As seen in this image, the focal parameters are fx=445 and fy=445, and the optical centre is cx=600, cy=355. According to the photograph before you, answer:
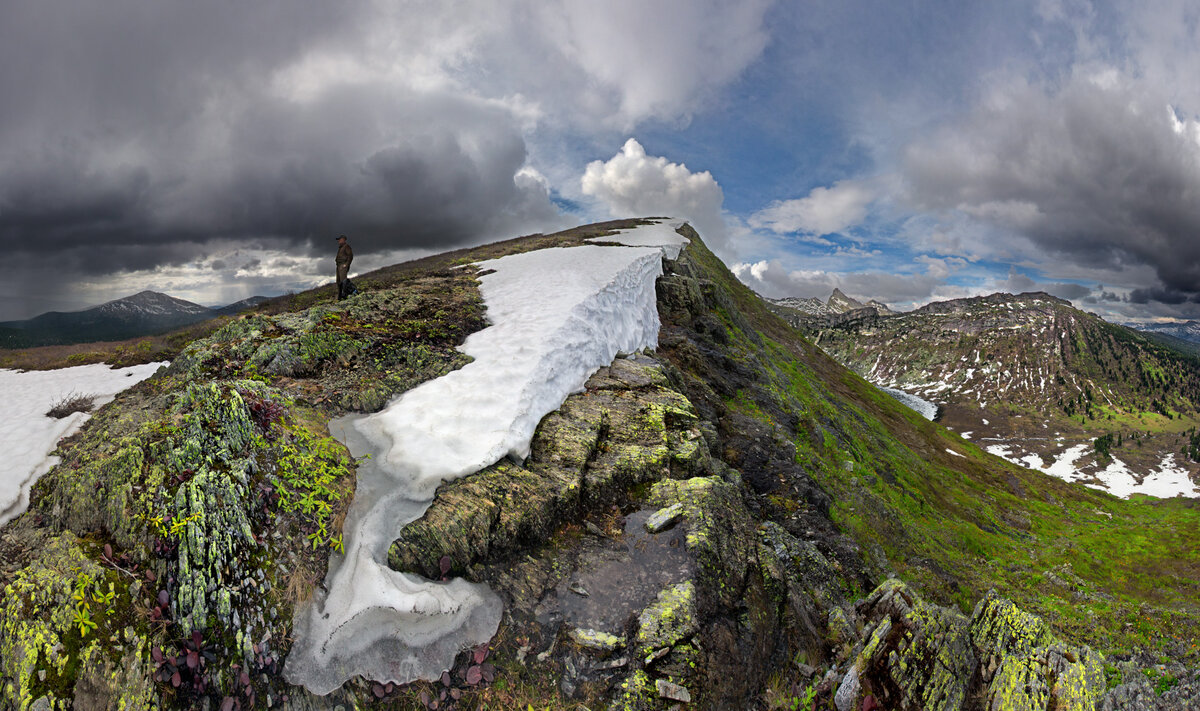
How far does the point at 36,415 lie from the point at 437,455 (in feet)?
57.6

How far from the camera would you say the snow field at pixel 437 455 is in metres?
6.82

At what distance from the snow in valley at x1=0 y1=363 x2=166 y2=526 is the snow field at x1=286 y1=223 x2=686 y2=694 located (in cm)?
811

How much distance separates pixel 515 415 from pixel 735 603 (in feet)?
21.3

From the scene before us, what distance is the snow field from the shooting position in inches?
268

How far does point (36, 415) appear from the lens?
15.9 m

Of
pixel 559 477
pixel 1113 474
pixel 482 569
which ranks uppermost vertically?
pixel 559 477

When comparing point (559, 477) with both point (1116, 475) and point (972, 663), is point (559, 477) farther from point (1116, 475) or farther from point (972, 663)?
point (1116, 475)

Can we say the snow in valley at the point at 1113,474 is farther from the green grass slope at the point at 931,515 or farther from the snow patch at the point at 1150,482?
the green grass slope at the point at 931,515

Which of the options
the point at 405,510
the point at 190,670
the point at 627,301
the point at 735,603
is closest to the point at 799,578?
the point at 735,603

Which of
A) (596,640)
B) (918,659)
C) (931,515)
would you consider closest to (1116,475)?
(931,515)

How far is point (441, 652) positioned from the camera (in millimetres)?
7000

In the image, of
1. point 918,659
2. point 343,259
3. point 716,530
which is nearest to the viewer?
point 918,659

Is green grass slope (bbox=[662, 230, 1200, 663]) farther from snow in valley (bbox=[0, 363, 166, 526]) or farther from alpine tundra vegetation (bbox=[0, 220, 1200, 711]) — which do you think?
snow in valley (bbox=[0, 363, 166, 526])

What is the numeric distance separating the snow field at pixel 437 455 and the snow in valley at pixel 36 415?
26.6ft
